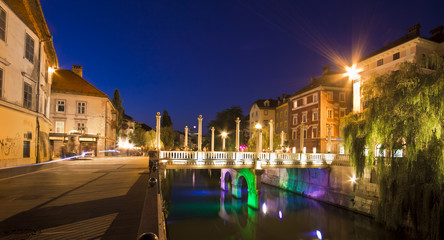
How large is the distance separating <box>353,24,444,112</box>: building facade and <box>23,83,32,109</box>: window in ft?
91.5

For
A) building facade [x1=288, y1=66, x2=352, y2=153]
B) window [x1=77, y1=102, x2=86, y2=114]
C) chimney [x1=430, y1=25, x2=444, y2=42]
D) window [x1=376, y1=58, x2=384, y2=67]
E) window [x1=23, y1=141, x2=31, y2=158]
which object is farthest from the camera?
building facade [x1=288, y1=66, x2=352, y2=153]

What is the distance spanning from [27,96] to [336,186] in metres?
28.1

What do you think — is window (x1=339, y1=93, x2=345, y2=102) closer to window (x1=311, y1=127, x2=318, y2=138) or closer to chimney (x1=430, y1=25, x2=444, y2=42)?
window (x1=311, y1=127, x2=318, y2=138)

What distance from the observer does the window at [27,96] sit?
16.2 meters

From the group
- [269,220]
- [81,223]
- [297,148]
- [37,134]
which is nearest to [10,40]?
[37,134]

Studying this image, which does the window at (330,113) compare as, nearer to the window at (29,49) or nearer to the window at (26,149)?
the window at (29,49)

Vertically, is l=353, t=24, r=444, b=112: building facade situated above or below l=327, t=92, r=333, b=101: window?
above

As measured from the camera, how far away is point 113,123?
43.1m

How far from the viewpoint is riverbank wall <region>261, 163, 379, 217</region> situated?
22344mm

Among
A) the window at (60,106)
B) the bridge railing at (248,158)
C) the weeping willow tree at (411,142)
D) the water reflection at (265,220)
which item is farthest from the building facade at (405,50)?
the window at (60,106)

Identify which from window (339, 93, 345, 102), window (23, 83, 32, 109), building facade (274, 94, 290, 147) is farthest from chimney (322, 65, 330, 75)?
window (23, 83, 32, 109)

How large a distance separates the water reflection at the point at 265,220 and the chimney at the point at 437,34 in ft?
75.9

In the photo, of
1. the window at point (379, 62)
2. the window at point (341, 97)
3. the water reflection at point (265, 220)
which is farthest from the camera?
the window at point (341, 97)

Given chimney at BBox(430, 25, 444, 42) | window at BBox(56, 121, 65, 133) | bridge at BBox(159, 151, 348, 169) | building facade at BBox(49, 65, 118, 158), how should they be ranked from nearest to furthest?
bridge at BBox(159, 151, 348, 169) < chimney at BBox(430, 25, 444, 42) < building facade at BBox(49, 65, 118, 158) < window at BBox(56, 121, 65, 133)
